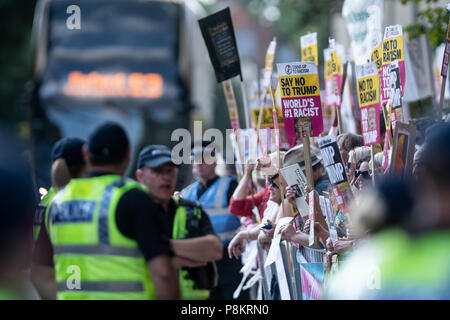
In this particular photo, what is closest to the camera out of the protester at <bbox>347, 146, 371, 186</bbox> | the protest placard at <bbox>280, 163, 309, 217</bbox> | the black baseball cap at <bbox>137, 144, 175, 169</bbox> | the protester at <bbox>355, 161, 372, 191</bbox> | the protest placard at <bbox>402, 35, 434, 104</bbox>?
the black baseball cap at <bbox>137, 144, 175, 169</bbox>

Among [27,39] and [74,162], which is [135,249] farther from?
[27,39]

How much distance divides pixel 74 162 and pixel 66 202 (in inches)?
39.7

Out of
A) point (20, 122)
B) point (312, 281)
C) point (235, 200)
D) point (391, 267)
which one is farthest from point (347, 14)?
point (20, 122)

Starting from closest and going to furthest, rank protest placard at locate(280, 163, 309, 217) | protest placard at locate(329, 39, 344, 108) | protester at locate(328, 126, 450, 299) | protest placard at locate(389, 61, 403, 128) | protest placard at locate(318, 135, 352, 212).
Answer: protester at locate(328, 126, 450, 299), protest placard at locate(318, 135, 352, 212), protest placard at locate(389, 61, 403, 128), protest placard at locate(280, 163, 309, 217), protest placard at locate(329, 39, 344, 108)

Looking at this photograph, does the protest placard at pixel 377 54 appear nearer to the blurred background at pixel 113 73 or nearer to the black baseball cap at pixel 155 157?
the black baseball cap at pixel 155 157

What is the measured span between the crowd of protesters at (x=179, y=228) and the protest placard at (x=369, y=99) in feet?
0.81

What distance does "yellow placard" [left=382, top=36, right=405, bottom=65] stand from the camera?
593 centimetres

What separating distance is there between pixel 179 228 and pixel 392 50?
7.79 ft

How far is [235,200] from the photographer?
709cm

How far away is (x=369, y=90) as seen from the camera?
5.81m

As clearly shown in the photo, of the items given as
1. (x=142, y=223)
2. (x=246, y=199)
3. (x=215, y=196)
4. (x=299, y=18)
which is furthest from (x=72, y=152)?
(x=299, y=18)

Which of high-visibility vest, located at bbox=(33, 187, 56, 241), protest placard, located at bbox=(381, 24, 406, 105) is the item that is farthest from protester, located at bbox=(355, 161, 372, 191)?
high-visibility vest, located at bbox=(33, 187, 56, 241)

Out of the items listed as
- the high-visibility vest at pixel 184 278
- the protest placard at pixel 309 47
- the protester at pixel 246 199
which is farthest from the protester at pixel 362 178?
the protest placard at pixel 309 47

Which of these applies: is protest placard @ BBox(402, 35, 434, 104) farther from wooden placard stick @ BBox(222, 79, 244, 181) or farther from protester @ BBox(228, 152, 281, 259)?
protester @ BBox(228, 152, 281, 259)
